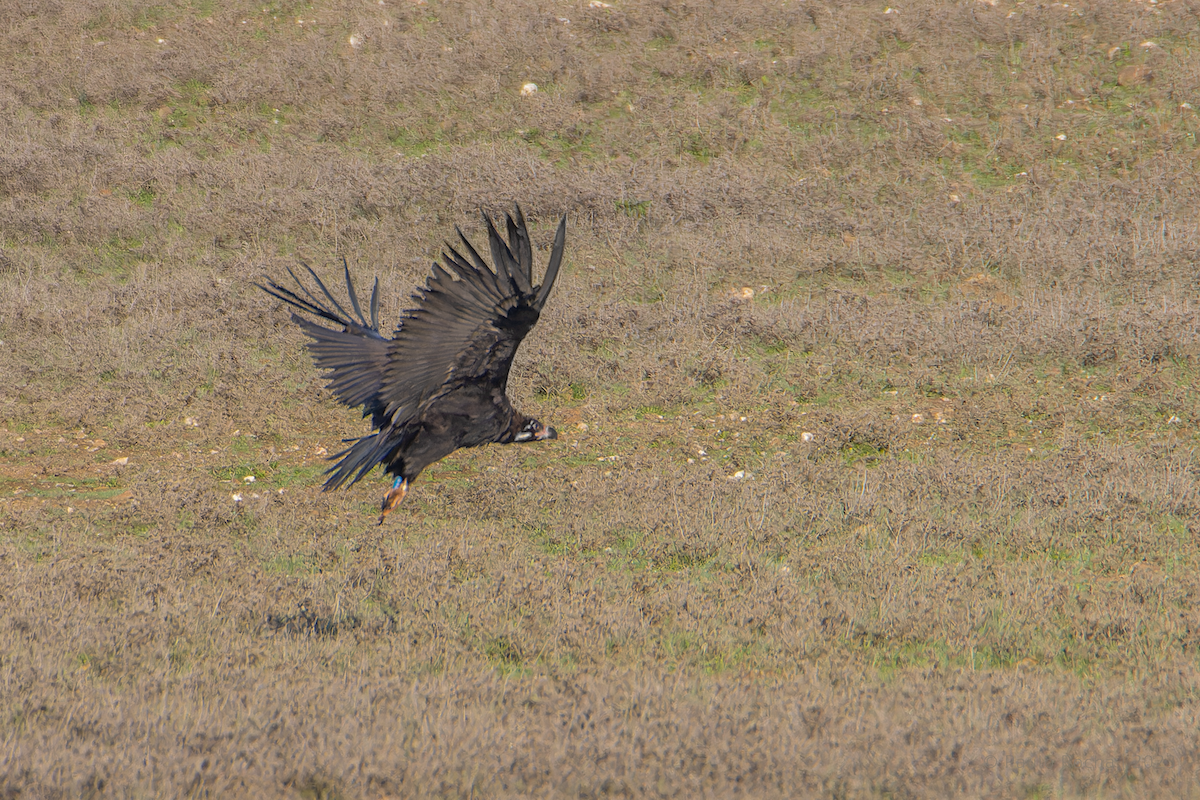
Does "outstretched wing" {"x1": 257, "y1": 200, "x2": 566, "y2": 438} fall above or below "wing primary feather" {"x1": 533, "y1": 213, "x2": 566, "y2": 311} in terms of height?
below

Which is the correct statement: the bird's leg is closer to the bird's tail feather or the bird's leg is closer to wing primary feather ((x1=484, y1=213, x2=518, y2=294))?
the bird's tail feather

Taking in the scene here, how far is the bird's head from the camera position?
708cm

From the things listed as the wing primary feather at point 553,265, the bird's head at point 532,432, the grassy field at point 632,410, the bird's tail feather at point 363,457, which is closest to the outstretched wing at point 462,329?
the wing primary feather at point 553,265

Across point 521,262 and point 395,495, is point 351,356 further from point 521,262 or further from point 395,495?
point 521,262

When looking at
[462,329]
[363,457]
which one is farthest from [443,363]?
[363,457]

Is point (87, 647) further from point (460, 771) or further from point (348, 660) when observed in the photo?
point (460, 771)

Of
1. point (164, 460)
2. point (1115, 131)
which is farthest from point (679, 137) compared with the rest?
point (164, 460)

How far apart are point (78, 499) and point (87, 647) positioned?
2.64 metres

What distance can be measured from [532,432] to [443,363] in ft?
3.72

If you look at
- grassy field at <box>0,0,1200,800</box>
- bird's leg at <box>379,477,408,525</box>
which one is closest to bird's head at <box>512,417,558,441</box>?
grassy field at <box>0,0,1200,800</box>

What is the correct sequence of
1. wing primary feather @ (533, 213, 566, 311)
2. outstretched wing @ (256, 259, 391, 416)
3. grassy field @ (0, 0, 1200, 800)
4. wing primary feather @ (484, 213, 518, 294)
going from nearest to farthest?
grassy field @ (0, 0, 1200, 800)
wing primary feather @ (533, 213, 566, 311)
wing primary feather @ (484, 213, 518, 294)
outstretched wing @ (256, 259, 391, 416)

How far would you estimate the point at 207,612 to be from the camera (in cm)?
530

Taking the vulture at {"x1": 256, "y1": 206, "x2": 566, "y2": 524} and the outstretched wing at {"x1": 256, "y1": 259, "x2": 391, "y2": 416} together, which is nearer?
the vulture at {"x1": 256, "y1": 206, "x2": 566, "y2": 524}

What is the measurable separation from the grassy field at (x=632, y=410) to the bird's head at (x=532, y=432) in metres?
0.43
